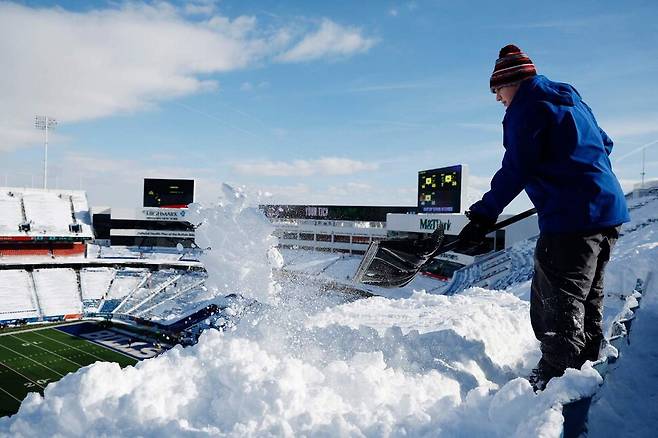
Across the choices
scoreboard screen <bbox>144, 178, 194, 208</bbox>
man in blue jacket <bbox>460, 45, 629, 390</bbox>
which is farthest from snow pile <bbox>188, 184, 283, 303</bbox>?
scoreboard screen <bbox>144, 178, 194, 208</bbox>

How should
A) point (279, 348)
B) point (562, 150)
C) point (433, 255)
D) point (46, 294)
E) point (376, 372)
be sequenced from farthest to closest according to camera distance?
point (46, 294) → point (433, 255) → point (279, 348) → point (376, 372) → point (562, 150)

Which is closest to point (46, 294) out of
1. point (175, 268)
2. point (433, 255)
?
point (175, 268)

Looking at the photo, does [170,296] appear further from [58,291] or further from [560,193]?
[560,193]

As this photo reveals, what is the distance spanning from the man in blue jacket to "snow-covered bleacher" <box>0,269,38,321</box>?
27.6 m

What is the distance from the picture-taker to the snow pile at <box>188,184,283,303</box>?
2.90m

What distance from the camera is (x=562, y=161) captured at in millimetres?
1904

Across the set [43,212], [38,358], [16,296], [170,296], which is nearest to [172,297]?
[170,296]

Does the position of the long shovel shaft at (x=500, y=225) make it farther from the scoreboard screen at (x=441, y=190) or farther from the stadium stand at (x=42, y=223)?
the stadium stand at (x=42, y=223)

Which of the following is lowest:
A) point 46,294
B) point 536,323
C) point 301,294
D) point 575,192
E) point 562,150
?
point 46,294

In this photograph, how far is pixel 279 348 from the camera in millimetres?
2316

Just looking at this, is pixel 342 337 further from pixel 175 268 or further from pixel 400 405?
pixel 175 268

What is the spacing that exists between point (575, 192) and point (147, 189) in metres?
43.1

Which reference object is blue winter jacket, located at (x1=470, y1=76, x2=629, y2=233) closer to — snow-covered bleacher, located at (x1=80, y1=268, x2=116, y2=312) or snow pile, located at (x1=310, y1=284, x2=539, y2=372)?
snow pile, located at (x1=310, y1=284, x2=539, y2=372)

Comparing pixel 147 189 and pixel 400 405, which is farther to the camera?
pixel 147 189
